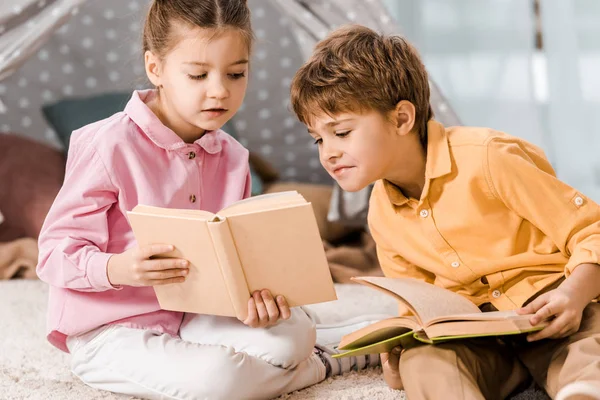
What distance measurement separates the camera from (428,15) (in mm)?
2650

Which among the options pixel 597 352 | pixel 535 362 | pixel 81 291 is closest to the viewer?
pixel 597 352

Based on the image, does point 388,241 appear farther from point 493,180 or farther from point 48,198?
point 48,198

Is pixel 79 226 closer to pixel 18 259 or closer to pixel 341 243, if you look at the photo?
pixel 18 259

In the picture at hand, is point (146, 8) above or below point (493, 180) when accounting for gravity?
above

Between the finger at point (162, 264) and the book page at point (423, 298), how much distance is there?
0.89 feet

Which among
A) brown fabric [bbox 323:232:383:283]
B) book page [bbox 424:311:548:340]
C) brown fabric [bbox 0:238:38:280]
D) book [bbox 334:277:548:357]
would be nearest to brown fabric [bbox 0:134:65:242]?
brown fabric [bbox 0:238:38:280]

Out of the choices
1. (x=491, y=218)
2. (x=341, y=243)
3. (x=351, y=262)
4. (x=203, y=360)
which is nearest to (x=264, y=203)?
(x=203, y=360)

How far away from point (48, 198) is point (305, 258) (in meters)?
1.36

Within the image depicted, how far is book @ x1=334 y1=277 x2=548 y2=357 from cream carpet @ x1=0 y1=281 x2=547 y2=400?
0.14 meters

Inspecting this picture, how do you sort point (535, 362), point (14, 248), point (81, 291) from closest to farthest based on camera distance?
1. point (535, 362)
2. point (81, 291)
3. point (14, 248)

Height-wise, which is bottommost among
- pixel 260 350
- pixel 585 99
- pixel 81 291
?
pixel 585 99

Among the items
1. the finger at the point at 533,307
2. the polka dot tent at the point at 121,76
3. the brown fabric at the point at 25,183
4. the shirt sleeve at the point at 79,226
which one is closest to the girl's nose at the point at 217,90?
the shirt sleeve at the point at 79,226

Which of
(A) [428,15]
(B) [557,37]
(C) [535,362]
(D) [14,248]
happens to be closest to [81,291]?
(C) [535,362]

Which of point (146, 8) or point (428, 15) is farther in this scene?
point (428, 15)
